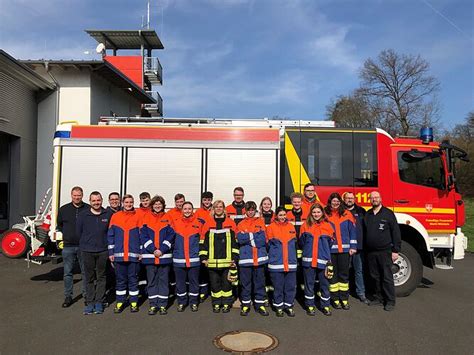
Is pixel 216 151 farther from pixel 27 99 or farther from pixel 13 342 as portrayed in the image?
pixel 27 99

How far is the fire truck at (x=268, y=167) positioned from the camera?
22.6 ft

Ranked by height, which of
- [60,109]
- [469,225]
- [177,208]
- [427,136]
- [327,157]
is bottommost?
[469,225]

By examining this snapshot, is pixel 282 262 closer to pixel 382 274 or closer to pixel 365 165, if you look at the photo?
pixel 382 274

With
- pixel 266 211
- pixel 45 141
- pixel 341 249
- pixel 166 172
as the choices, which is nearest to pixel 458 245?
pixel 341 249

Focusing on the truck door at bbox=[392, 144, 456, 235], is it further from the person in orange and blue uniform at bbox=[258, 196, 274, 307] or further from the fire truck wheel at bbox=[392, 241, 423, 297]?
the person in orange and blue uniform at bbox=[258, 196, 274, 307]

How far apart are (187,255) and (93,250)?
1324 millimetres

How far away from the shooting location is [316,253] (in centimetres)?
578

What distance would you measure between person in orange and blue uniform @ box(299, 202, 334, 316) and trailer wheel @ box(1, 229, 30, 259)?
471 centimetres

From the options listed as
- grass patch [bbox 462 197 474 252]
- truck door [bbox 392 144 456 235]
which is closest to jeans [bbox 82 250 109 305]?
truck door [bbox 392 144 456 235]

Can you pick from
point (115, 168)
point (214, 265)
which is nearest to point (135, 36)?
point (115, 168)

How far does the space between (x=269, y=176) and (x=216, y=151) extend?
3.27ft

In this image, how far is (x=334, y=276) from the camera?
6082 mm

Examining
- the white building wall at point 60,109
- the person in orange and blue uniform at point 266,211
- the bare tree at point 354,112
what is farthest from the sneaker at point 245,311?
the bare tree at point 354,112

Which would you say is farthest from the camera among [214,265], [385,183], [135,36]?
→ [135,36]
